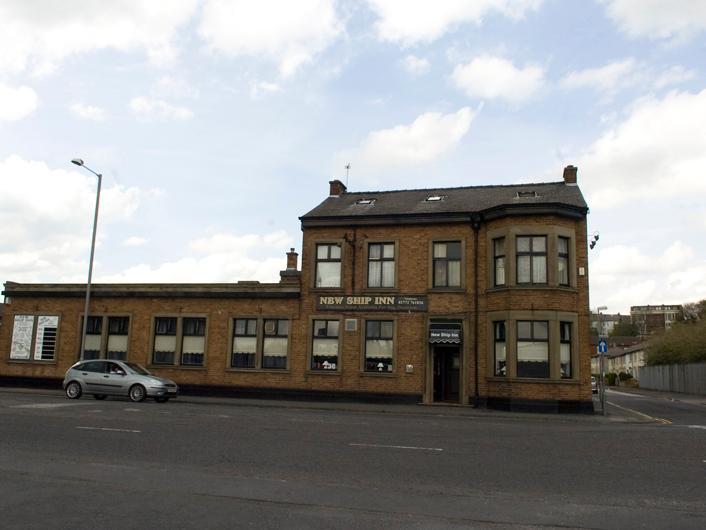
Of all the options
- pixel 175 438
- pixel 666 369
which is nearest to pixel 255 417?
pixel 175 438

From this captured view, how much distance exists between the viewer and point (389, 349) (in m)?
25.8

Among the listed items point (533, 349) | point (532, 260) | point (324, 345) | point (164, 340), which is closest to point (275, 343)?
point (324, 345)

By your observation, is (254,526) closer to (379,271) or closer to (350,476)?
(350,476)

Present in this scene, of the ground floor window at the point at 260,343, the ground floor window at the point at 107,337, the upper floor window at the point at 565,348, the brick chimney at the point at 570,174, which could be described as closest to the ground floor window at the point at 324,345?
the ground floor window at the point at 260,343

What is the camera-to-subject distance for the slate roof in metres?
25.0

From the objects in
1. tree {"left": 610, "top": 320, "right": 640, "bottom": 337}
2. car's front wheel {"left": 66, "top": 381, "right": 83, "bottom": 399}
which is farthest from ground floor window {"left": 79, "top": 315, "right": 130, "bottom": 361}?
tree {"left": 610, "top": 320, "right": 640, "bottom": 337}

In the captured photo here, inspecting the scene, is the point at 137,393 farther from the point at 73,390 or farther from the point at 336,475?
the point at 336,475

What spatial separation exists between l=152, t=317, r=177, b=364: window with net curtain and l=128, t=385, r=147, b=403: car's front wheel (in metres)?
5.41

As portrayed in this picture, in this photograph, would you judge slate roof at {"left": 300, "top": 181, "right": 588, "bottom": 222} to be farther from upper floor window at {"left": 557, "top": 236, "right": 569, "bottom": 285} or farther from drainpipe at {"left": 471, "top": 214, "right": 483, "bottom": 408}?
upper floor window at {"left": 557, "top": 236, "right": 569, "bottom": 285}

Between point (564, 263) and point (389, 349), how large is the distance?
7515 mm

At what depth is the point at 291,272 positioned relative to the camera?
31125 millimetres

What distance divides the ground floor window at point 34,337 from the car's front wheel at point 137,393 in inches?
366

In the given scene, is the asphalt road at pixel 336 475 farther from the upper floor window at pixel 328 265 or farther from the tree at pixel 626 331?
the tree at pixel 626 331

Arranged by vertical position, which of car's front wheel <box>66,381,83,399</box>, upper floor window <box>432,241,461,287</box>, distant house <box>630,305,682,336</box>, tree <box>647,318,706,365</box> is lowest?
car's front wheel <box>66,381,83,399</box>
